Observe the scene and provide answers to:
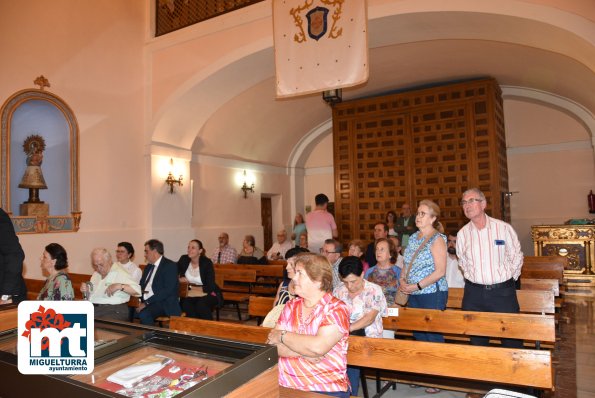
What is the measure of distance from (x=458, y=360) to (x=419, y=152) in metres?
8.62

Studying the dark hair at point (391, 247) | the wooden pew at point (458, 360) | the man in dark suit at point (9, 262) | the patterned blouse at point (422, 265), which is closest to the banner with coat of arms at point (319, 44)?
the dark hair at point (391, 247)

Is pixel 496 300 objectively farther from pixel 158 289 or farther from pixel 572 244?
pixel 572 244

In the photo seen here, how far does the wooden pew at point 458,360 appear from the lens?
230 cm

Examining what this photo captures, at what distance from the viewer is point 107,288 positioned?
478cm

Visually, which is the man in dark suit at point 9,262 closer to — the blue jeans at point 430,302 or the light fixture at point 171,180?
the blue jeans at point 430,302

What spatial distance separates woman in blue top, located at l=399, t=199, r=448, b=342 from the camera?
379 cm

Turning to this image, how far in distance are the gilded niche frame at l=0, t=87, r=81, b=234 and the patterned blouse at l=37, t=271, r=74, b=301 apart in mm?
3077

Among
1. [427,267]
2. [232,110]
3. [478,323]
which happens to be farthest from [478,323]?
[232,110]

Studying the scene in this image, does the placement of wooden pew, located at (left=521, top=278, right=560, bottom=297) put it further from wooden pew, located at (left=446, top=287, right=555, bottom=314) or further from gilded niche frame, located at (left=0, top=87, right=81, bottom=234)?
gilded niche frame, located at (left=0, top=87, right=81, bottom=234)

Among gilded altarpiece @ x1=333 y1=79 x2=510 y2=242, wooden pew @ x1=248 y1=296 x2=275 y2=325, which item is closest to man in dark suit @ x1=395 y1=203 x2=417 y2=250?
gilded altarpiece @ x1=333 y1=79 x2=510 y2=242

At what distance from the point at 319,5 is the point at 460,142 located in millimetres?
5218

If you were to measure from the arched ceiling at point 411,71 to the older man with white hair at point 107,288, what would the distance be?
13.9ft

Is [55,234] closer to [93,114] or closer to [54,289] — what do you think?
[93,114]

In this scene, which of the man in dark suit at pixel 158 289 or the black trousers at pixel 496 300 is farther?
the man in dark suit at pixel 158 289
